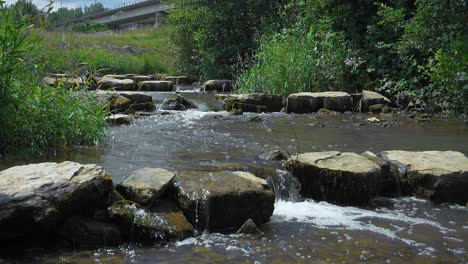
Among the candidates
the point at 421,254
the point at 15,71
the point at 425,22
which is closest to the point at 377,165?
the point at 421,254

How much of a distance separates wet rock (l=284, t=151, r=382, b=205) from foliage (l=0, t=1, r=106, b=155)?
3064 mm

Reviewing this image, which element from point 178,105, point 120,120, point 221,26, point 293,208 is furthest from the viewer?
point 221,26

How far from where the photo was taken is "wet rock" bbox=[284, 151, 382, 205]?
16.9 ft

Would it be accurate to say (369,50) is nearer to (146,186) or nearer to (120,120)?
(120,120)

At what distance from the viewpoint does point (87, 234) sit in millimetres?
3908

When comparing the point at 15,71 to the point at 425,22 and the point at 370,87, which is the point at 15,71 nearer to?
the point at 425,22

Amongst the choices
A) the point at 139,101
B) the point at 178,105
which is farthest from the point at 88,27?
the point at 139,101

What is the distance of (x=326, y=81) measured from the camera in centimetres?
1320

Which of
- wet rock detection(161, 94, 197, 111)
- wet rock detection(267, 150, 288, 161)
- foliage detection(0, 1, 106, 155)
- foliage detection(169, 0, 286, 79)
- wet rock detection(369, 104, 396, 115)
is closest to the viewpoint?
foliage detection(0, 1, 106, 155)

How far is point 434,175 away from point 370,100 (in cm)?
672

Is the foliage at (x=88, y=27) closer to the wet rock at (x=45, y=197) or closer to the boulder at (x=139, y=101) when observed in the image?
the boulder at (x=139, y=101)

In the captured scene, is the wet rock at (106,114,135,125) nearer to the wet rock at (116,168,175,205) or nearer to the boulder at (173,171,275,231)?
the wet rock at (116,168,175,205)

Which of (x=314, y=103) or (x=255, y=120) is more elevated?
(x=314, y=103)

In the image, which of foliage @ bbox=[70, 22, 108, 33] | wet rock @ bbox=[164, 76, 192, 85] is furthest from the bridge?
wet rock @ bbox=[164, 76, 192, 85]
